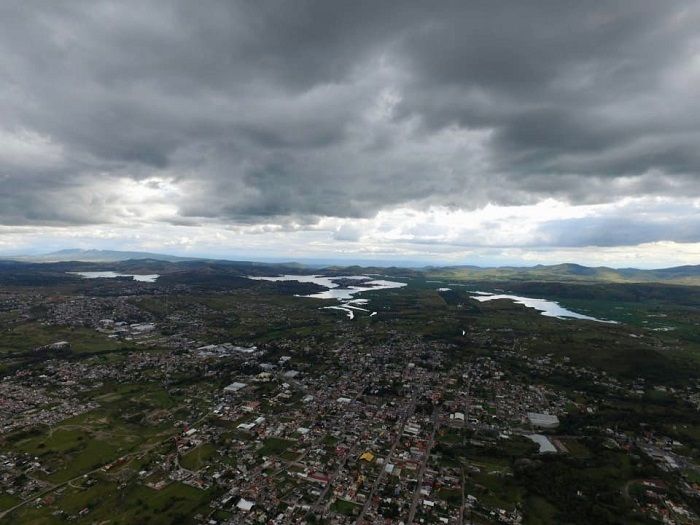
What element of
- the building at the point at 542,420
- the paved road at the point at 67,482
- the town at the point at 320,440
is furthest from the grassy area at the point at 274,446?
the building at the point at 542,420

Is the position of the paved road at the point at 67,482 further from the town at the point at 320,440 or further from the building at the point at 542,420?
the building at the point at 542,420

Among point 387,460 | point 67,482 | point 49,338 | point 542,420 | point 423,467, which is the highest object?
point 49,338

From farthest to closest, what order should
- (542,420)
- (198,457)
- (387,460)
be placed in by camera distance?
1. (542,420)
2. (198,457)
3. (387,460)

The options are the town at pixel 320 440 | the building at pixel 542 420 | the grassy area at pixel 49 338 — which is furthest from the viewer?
the grassy area at pixel 49 338

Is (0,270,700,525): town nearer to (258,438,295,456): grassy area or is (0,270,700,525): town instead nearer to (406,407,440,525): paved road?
(406,407,440,525): paved road

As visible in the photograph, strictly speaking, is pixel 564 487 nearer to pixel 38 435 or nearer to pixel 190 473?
pixel 190 473

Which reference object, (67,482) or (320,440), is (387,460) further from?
(67,482)

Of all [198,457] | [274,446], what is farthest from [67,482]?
[274,446]

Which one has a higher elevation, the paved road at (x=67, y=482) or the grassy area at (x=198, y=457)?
the grassy area at (x=198, y=457)

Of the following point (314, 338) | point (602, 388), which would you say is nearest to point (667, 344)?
point (602, 388)

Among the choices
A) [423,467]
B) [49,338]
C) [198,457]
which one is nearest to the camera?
[423,467]

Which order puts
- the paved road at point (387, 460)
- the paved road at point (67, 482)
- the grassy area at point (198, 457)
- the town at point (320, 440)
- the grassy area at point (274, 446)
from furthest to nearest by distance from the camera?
the grassy area at point (274, 446) < the grassy area at point (198, 457) < the town at point (320, 440) < the paved road at point (67, 482) < the paved road at point (387, 460)
